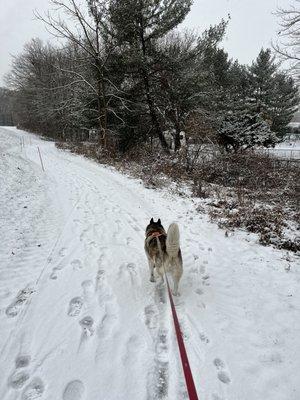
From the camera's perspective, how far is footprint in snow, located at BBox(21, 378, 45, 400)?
2.80 metres

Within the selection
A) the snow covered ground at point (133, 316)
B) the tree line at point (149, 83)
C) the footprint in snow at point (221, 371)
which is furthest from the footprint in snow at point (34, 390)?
the tree line at point (149, 83)

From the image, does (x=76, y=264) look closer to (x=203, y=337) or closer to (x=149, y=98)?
(x=203, y=337)

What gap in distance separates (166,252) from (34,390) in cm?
229

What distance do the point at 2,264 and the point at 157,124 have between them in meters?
15.8

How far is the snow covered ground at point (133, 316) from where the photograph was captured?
2998mm

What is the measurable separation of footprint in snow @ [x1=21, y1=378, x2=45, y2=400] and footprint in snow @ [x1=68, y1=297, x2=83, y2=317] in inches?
44.3

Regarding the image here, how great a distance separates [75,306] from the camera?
4.25 meters

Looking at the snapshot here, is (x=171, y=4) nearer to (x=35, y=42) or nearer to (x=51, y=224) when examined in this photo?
(x=51, y=224)

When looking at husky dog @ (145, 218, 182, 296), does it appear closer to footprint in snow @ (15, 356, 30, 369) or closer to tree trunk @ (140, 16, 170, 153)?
footprint in snow @ (15, 356, 30, 369)

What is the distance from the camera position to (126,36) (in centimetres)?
1781

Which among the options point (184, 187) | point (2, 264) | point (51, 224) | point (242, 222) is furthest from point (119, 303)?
point (184, 187)

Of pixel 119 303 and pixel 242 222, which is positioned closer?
pixel 119 303

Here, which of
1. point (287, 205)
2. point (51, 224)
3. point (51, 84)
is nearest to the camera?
point (51, 224)

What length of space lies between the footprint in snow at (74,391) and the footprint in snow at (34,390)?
0.24 metres
